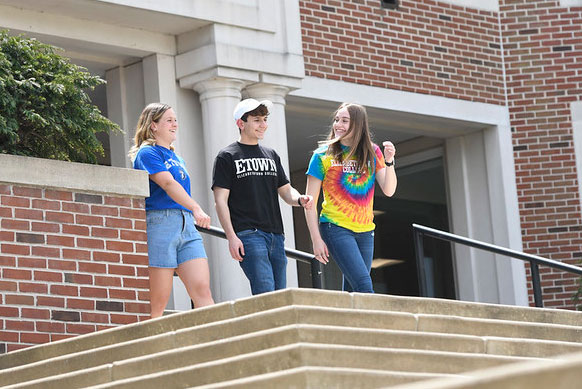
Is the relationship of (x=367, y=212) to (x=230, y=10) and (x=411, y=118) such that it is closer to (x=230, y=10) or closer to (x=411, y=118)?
(x=230, y=10)

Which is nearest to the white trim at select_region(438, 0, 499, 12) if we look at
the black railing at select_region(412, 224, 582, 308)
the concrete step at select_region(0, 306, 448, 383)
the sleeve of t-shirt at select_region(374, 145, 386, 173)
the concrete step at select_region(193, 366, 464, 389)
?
the black railing at select_region(412, 224, 582, 308)

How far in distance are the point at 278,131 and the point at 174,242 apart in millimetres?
4511

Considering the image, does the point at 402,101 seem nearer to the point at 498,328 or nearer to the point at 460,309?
the point at 460,309

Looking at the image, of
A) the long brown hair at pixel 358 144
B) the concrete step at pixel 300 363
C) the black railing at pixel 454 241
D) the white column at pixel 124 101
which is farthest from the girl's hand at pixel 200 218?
the white column at pixel 124 101

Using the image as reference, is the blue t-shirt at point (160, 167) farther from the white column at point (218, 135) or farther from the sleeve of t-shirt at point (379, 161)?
the white column at point (218, 135)

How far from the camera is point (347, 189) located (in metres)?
7.40

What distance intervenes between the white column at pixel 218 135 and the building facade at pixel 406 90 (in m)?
0.01

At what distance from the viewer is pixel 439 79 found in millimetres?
13172

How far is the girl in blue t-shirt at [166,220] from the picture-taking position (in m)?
7.05

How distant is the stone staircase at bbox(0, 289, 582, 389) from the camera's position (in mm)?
5148

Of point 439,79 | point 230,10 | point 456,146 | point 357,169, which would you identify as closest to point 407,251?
point 456,146

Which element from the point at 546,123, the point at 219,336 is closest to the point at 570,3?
the point at 546,123

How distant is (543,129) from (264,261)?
7.38m

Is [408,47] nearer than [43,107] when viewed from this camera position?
No
